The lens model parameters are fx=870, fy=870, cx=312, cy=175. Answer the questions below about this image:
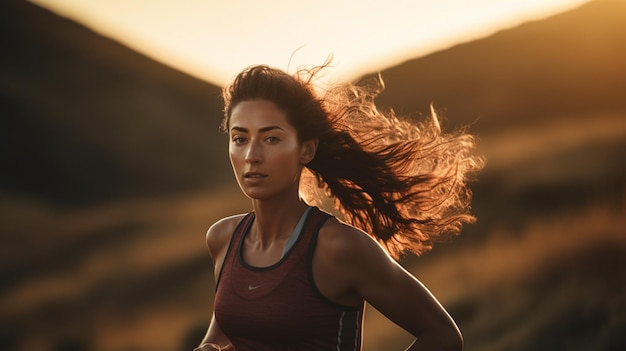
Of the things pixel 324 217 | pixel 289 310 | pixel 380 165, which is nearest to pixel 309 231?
pixel 324 217

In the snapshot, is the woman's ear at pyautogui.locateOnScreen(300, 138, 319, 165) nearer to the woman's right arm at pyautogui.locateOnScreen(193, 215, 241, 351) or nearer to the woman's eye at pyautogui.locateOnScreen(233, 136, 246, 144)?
the woman's eye at pyautogui.locateOnScreen(233, 136, 246, 144)

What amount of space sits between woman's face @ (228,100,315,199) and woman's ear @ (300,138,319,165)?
58 millimetres

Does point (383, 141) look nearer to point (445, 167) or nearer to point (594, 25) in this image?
point (445, 167)

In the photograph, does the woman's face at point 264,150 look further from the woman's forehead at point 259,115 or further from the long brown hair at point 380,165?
the long brown hair at point 380,165

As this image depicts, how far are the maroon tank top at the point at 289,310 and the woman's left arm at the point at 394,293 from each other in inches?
4.6

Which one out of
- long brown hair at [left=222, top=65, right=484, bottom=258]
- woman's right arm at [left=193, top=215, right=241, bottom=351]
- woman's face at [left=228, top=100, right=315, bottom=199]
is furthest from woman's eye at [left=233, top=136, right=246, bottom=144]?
woman's right arm at [left=193, top=215, right=241, bottom=351]

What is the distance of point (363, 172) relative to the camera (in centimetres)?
314

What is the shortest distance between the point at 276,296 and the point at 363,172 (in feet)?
2.19

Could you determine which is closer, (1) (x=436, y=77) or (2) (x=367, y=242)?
(2) (x=367, y=242)

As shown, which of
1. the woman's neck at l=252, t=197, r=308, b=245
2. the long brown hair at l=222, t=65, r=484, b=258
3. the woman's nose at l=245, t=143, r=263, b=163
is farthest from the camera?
the long brown hair at l=222, t=65, r=484, b=258

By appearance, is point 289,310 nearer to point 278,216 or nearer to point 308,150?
point 278,216

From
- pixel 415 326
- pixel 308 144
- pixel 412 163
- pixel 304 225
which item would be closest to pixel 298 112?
pixel 308 144

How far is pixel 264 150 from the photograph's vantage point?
9.09 feet

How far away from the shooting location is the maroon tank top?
8.71ft
